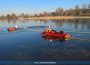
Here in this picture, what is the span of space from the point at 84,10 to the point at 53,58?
63.5 m

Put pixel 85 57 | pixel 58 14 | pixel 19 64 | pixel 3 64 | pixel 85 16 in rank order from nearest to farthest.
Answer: pixel 3 64 → pixel 19 64 → pixel 85 57 → pixel 85 16 → pixel 58 14

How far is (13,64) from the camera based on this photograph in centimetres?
733

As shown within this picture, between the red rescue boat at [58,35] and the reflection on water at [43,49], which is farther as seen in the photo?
the red rescue boat at [58,35]

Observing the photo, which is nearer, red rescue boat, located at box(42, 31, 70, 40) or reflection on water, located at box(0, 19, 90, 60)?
reflection on water, located at box(0, 19, 90, 60)

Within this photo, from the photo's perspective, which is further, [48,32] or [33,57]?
[48,32]

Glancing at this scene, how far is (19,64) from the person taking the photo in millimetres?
7609

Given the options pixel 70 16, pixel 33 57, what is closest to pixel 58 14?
pixel 70 16

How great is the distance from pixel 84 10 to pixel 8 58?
63964 millimetres

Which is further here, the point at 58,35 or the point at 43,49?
the point at 58,35

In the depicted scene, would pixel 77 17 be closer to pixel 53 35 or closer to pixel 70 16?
pixel 70 16

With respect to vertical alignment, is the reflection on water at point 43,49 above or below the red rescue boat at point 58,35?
below

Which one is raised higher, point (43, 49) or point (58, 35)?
point (58, 35)

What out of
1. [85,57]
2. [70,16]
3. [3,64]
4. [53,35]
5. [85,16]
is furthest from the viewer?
[70,16]

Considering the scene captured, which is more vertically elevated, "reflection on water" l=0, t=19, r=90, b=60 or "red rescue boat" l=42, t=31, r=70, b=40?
"red rescue boat" l=42, t=31, r=70, b=40
